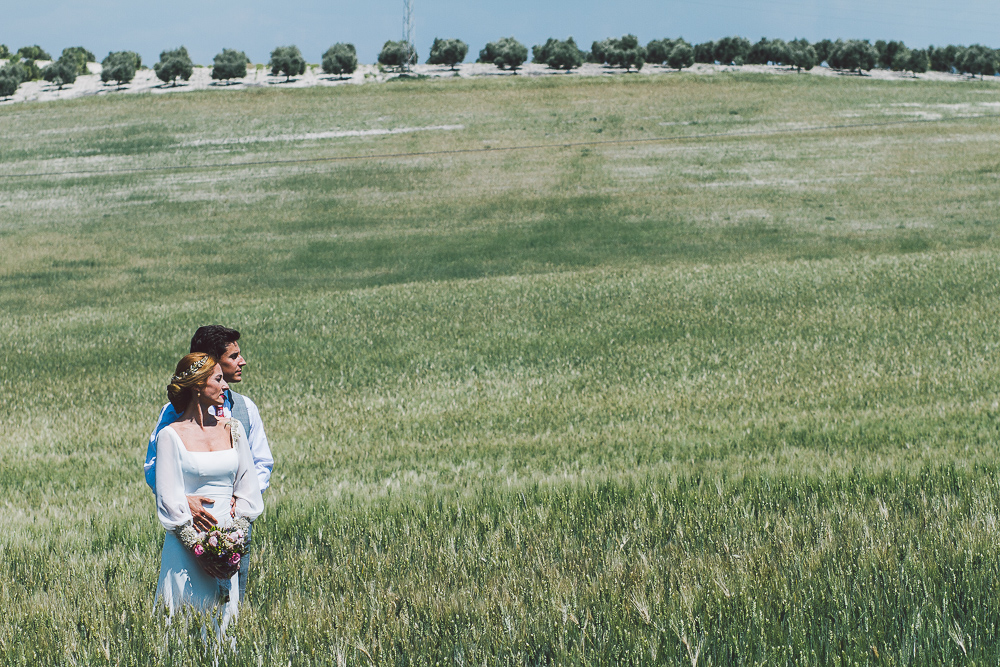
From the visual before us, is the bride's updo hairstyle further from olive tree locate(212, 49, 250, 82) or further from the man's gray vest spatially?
olive tree locate(212, 49, 250, 82)

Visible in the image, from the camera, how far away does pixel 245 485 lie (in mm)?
4250

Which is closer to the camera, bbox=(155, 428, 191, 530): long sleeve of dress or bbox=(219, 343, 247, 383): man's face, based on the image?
bbox=(155, 428, 191, 530): long sleeve of dress

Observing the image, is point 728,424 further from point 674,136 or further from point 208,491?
point 674,136

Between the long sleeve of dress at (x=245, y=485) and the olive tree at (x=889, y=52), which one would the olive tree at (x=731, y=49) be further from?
the long sleeve of dress at (x=245, y=485)

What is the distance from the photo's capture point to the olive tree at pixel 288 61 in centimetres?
7525

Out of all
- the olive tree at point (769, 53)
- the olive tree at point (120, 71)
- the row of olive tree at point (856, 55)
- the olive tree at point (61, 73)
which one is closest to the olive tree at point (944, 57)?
the row of olive tree at point (856, 55)

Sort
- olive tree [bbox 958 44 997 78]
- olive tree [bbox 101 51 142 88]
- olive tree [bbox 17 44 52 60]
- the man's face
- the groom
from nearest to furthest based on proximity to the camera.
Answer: the groom, the man's face, olive tree [bbox 101 51 142 88], olive tree [bbox 958 44 997 78], olive tree [bbox 17 44 52 60]

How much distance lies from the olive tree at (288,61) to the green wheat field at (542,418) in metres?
38.4

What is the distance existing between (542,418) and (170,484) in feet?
24.7

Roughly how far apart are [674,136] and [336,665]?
4988cm

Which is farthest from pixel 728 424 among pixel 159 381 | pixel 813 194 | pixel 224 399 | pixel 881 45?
pixel 881 45

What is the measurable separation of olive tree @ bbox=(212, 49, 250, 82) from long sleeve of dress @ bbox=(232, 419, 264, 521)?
77701 millimetres

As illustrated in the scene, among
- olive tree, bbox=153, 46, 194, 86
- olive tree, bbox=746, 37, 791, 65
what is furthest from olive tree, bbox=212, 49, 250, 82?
olive tree, bbox=746, 37, 791, 65

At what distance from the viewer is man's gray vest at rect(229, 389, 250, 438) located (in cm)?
448
